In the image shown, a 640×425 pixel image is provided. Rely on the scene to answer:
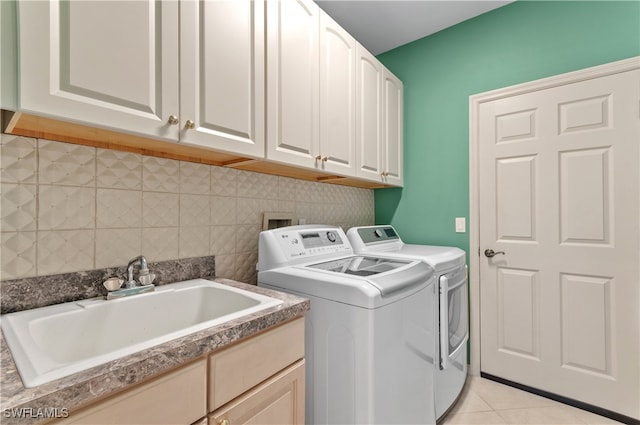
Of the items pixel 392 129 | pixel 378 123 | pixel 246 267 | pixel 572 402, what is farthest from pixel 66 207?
pixel 572 402

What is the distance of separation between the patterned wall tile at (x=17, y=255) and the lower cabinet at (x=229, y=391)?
66 centimetres

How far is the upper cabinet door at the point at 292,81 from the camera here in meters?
1.36

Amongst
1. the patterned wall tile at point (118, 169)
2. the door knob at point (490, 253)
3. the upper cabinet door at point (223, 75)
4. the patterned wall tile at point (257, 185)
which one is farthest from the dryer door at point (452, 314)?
the patterned wall tile at point (118, 169)

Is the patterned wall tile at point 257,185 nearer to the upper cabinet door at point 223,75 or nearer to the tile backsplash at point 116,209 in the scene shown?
the tile backsplash at point 116,209

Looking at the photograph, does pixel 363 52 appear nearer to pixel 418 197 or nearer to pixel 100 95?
pixel 418 197

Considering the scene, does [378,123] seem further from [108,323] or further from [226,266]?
[108,323]

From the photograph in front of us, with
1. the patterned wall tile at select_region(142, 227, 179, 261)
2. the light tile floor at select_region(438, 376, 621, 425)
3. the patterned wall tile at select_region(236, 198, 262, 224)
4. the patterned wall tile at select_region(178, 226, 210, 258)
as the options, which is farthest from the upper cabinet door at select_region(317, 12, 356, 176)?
the light tile floor at select_region(438, 376, 621, 425)

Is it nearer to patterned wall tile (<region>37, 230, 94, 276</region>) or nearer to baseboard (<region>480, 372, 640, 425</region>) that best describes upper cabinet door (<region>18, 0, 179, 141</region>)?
patterned wall tile (<region>37, 230, 94, 276</region>)

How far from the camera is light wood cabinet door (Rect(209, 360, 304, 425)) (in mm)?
831

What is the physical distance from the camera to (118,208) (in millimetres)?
1164

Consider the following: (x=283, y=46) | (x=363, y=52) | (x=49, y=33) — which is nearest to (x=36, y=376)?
(x=49, y=33)

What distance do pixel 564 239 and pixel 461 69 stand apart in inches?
56.8

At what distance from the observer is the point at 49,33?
76 cm

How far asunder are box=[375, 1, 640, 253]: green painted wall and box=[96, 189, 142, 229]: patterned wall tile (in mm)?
2044
